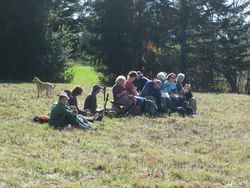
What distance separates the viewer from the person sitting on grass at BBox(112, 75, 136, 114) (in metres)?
15.8

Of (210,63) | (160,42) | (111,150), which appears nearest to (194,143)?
(111,150)

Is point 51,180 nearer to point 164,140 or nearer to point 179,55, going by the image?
point 164,140

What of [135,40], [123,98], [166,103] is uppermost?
[135,40]

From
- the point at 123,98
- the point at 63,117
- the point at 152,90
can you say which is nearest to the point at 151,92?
the point at 152,90

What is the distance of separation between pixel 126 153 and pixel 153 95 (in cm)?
692

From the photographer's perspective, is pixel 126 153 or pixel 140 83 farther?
pixel 140 83

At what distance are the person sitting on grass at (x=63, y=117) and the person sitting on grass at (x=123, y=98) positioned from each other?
3434 millimetres

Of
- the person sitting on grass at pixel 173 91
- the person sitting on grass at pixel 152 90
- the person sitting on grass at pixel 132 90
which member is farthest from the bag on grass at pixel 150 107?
the person sitting on grass at pixel 173 91

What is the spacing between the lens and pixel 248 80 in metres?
42.5

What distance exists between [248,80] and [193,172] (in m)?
35.1

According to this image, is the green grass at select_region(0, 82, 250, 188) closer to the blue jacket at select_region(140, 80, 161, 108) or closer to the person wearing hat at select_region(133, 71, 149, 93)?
the blue jacket at select_region(140, 80, 161, 108)

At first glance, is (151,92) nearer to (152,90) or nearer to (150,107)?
(152,90)

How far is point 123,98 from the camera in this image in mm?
15781

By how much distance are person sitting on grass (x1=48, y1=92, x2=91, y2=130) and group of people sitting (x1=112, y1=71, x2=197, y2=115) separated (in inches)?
139
